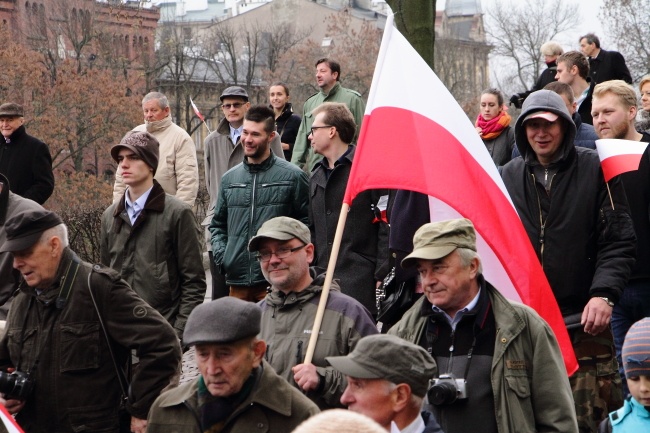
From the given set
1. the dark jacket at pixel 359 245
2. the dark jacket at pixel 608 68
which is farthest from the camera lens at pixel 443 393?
the dark jacket at pixel 608 68

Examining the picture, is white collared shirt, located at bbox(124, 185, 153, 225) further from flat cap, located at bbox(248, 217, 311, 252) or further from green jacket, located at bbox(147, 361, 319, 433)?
green jacket, located at bbox(147, 361, 319, 433)

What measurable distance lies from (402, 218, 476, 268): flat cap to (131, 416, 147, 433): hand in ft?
4.97

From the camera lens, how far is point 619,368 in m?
7.64

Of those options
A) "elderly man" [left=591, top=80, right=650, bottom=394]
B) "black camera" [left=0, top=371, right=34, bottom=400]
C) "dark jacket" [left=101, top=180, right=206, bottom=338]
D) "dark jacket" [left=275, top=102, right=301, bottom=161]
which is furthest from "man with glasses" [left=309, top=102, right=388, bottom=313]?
"dark jacket" [left=275, top=102, right=301, bottom=161]

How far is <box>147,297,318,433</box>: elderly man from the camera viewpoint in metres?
4.85

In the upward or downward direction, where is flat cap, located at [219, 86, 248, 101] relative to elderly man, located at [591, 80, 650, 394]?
upward

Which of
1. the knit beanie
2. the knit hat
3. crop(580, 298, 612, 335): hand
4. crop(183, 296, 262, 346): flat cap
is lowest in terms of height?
crop(580, 298, 612, 335): hand

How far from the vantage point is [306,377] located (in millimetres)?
5930

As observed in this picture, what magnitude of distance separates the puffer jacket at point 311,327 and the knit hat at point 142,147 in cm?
200

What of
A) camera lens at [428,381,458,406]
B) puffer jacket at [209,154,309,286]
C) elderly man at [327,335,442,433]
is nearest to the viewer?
elderly man at [327,335,442,433]

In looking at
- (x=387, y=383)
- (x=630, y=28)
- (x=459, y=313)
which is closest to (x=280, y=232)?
(x=459, y=313)

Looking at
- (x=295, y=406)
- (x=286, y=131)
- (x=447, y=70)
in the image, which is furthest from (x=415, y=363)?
(x=447, y=70)

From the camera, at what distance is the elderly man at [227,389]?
4.85 meters

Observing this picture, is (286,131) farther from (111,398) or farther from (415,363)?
(415,363)
